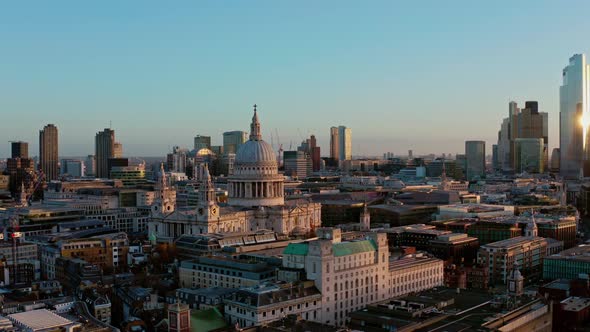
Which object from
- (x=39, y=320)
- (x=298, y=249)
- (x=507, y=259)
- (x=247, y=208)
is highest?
(x=298, y=249)

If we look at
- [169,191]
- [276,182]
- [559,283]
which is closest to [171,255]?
[169,191]

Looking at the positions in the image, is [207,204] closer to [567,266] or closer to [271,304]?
[567,266]

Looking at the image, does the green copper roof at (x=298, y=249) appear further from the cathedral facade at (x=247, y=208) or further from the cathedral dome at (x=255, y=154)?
the cathedral dome at (x=255, y=154)

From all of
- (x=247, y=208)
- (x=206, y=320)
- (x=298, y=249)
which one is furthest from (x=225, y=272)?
(x=247, y=208)

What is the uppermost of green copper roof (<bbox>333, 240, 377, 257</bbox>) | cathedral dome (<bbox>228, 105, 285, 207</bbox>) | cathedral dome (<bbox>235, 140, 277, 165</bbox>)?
cathedral dome (<bbox>235, 140, 277, 165</bbox>)

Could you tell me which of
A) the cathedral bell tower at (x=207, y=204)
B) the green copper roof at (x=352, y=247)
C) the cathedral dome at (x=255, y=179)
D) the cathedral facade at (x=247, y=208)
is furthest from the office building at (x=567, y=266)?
the cathedral dome at (x=255, y=179)

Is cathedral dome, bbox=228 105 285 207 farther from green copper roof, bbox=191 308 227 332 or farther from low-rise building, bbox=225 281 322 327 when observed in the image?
green copper roof, bbox=191 308 227 332

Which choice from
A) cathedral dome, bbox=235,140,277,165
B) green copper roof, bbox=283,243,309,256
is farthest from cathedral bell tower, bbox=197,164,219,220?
green copper roof, bbox=283,243,309,256

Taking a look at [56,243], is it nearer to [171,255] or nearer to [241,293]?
[171,255]
